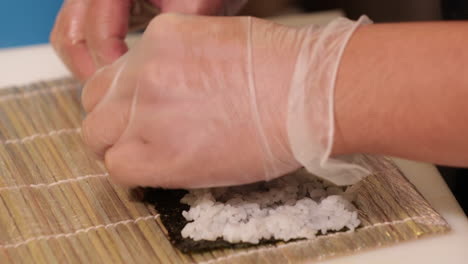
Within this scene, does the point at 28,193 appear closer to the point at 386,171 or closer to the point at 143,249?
the point at 143,249

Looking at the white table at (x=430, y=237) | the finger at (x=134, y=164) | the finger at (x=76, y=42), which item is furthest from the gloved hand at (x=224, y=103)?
the finger at (x=76, y=42)

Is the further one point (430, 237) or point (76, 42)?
point (76, 42)

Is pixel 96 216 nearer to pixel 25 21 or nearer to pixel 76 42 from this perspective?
pixel 76 42

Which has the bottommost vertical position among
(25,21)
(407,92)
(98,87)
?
(25,21)

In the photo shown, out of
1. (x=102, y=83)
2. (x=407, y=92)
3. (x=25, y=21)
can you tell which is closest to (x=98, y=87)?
(x=102, y=83)

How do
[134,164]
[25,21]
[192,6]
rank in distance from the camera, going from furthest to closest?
Answer: [25,21]
[192,6]
[134,164]

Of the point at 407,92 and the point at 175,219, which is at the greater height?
the point at 407,92

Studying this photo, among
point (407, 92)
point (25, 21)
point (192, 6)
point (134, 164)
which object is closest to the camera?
point (407, 92)
